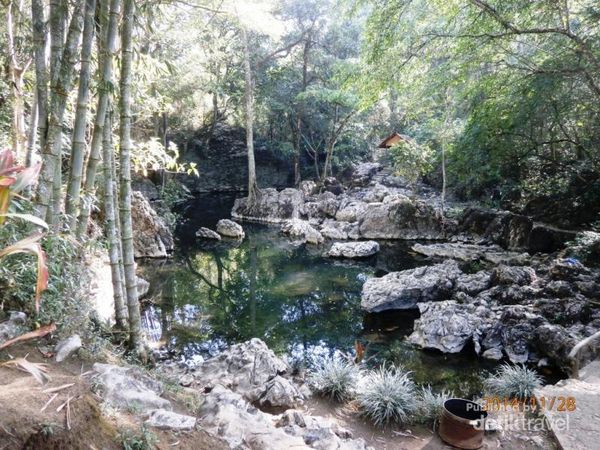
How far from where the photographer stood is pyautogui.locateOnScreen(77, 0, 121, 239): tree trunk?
125 inches

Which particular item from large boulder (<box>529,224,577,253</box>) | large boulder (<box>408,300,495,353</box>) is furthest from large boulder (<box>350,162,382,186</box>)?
large boulder (<box>408,300,495,353</box>)

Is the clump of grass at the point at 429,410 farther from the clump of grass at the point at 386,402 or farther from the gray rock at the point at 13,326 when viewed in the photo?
the gray rock at the point at 13,326

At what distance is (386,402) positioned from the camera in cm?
383

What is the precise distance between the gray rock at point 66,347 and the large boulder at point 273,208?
524 inches

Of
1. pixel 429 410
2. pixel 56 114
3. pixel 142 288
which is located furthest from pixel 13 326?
pixel 142 288

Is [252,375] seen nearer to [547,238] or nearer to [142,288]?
[142,288]

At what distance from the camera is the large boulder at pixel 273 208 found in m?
16.2

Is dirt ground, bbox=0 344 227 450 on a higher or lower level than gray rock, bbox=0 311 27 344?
lower

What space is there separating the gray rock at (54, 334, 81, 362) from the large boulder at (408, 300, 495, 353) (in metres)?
4.69

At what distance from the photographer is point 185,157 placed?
810 inches

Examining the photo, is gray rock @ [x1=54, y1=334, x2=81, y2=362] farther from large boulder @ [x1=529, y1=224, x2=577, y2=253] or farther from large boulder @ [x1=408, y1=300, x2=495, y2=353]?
large boulder @ [x1=529, y1=224, x2=577, y2=253]

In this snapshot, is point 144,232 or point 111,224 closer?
point 111,224

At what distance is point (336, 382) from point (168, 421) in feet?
8.00
